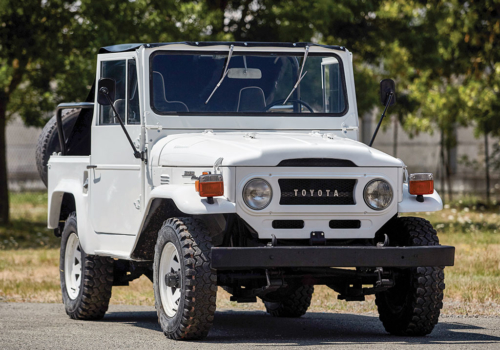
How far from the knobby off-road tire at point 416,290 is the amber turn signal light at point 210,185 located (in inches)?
64.4

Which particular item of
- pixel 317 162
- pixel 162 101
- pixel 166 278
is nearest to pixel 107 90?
pixel 162 101

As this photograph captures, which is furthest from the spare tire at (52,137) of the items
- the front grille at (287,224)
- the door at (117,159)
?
the front grille at (287,224)

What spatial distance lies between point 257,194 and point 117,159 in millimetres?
2037

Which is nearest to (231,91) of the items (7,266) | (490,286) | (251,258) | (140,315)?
(251,258)

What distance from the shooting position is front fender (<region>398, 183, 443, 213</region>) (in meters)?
7.45

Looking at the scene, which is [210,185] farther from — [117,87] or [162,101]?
[117,87]

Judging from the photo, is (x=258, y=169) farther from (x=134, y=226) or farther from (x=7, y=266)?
(x=7, y=266)

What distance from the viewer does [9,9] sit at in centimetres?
1669

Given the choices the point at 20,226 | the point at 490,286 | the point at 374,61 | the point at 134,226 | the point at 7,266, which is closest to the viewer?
the point at 134,226

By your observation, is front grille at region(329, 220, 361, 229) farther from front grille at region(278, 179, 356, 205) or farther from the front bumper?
the front bumper

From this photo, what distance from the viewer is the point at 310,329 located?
8578 mm

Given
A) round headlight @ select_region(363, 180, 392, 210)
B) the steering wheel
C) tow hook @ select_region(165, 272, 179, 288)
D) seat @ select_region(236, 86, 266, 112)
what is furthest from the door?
round headlight @ select_region(363, 180, 392, 210)

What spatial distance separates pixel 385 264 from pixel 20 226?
14.3m

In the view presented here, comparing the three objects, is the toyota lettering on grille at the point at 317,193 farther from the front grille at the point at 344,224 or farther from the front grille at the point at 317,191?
the front grille at the point at 344,224
